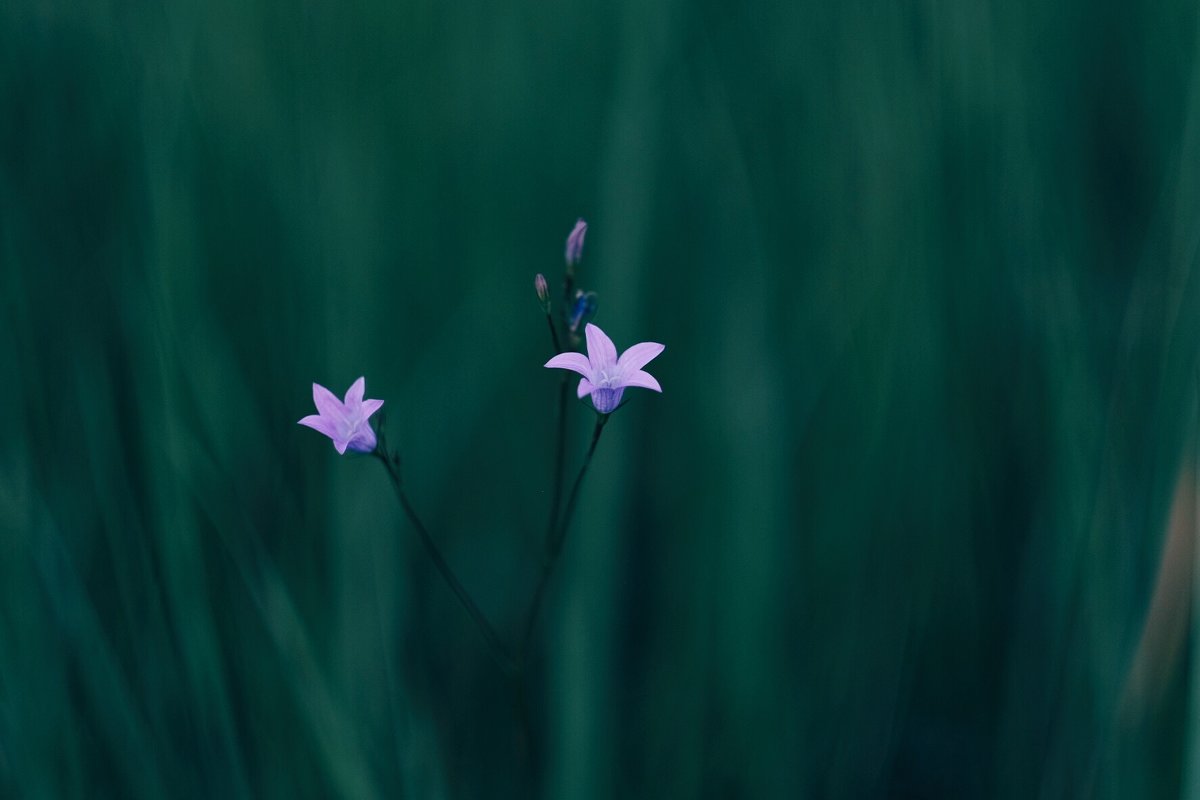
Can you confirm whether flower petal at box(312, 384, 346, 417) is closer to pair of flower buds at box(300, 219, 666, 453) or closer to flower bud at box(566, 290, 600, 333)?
pair of flower buds at box(300, 219, 666, 453)

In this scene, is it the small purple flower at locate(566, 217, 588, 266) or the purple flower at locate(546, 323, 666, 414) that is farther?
the small purple flower at locate(566, 217, 588, 266)

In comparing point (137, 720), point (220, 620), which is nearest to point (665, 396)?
point (220, 620)

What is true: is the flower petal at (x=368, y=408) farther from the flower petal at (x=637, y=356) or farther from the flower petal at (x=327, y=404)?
the flower petal at (x=637, y=356)

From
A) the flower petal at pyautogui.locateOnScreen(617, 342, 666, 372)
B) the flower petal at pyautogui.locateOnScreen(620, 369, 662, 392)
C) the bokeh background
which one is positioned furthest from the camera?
the bokeh background

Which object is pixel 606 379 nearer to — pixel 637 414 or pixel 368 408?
pixel 368 408

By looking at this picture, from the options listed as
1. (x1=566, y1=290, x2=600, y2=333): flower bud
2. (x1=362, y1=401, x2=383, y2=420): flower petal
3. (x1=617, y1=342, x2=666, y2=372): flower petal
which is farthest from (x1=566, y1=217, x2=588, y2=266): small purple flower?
(x1=362, y1=401, x2=383, y2=420): flower petal

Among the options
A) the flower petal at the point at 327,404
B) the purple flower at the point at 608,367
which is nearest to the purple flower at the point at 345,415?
the flower petal at the point at 327,404
